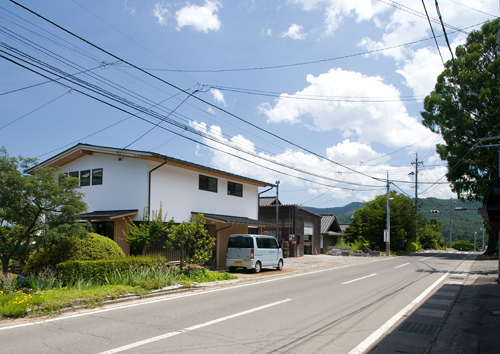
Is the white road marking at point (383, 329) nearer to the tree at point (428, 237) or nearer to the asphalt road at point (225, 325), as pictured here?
the asphalt road at point (225, 325)

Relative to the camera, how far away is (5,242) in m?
11.5

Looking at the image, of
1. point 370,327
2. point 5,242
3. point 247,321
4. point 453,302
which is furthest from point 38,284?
point 453,302

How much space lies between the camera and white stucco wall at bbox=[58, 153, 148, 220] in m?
18.1

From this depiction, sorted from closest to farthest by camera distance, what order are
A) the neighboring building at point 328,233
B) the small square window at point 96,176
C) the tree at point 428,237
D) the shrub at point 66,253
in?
the shrub at point 66,253 < the small square window at point 96,176 < the neighboring building at point 328,233 < the tree at point 428,237

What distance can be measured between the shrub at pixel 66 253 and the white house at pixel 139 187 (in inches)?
159

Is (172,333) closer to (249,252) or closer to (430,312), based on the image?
(430,312)

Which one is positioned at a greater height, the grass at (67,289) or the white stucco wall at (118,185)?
the white stucco wall at (118,185)

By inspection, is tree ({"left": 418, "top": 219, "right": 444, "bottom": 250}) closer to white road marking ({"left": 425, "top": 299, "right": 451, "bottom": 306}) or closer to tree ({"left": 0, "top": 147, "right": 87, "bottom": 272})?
white road marking ({"left": 425, "top": 299, "right": 451, "bottom": 306})

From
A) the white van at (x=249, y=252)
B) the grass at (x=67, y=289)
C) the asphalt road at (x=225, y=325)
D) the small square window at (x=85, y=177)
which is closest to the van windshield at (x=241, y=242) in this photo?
the white van at (x=249, y=252)

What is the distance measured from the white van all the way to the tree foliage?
80.2 feet

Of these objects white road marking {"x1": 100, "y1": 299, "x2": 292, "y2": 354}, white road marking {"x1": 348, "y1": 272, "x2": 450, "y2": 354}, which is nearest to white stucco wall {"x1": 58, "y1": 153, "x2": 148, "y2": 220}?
white road marking {"x1": 100, "y1": 299, "x2": 292, "y2": 354}

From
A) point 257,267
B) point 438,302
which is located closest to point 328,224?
point 257,267

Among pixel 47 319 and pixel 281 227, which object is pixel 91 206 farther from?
pixel 281 227

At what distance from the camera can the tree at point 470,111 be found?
33.9m
